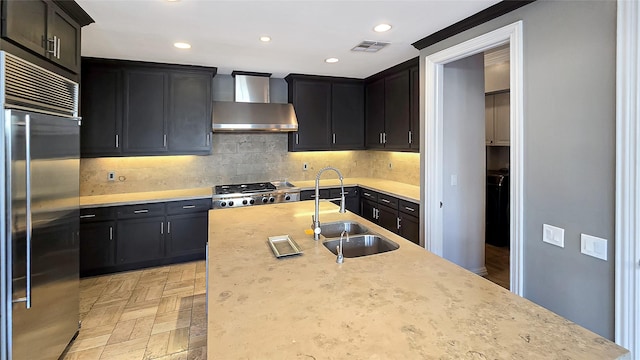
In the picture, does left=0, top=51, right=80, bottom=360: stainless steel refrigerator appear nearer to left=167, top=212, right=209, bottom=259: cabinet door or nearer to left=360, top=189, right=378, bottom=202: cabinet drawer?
left=167, top=212, right=209, bottom=259: cabinet door

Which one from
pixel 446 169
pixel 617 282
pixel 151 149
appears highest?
pixel 151 149

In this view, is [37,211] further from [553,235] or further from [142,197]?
[553,235]

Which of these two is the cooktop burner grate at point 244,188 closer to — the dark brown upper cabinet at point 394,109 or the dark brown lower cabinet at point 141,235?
the dark brown lower cabinet at point 141,235

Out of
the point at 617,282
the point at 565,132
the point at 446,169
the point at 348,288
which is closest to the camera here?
the point at 348,288

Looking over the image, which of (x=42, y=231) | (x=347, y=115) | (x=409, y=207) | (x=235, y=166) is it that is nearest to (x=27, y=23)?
(x=42, y=231)

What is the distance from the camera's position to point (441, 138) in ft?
10.2

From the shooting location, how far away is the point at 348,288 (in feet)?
4.59

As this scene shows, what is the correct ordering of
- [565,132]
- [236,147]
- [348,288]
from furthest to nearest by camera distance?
[236,147] < [565,132] < [348,288]

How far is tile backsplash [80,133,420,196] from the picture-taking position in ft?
13.8

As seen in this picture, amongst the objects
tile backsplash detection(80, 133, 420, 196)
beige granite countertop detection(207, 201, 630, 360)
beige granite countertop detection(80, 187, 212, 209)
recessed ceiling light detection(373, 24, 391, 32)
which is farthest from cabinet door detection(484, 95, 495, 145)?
beige granite countertop detection(80, 187, 212, 209)

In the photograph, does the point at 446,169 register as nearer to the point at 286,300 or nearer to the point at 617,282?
the point at 617,282

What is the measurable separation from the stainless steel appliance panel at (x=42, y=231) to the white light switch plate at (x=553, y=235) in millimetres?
3080

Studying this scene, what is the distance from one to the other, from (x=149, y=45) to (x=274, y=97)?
6.42 ft

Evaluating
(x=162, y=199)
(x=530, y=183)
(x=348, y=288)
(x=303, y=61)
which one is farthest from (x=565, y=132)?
(x=162, y=199)
